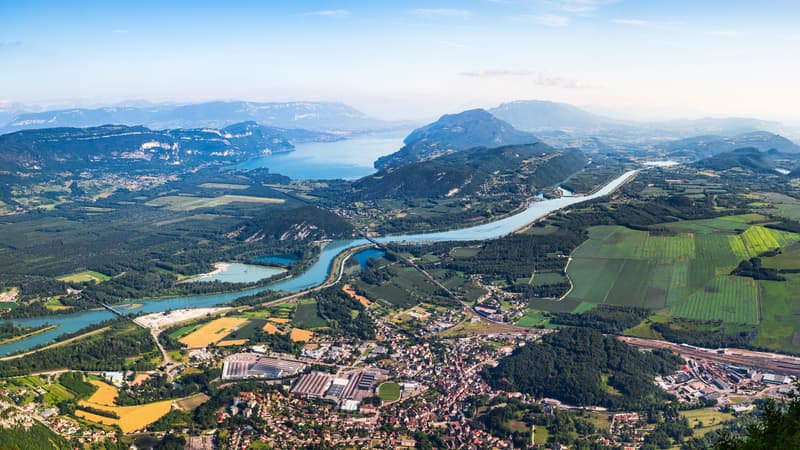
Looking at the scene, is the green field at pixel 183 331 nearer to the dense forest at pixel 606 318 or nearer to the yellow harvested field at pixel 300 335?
the yellow harvested field at pixel 300 335

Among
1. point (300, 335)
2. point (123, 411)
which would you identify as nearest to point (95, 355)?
point (123, 411)

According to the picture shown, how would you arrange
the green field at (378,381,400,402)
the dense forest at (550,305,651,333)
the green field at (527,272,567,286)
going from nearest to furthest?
1. the green field at (378,381,400,402)
2. the dense forest at (550,305,651,333)
3. the green field at (527,272,567,286)

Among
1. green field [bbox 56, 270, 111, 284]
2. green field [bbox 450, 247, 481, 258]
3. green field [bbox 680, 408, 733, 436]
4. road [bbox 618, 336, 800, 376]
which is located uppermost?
green field [bbox 450, 247, 481, 258]

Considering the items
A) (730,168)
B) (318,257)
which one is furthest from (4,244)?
(730,168)

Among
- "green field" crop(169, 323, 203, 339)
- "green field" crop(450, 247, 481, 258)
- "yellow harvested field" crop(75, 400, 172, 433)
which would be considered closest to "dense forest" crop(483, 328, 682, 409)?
"yellow harvested field" crop(75, 400, 172, 433)

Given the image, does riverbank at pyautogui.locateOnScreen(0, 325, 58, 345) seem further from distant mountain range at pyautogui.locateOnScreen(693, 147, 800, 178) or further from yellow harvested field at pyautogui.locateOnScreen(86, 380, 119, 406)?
distant mountain range at pyautogui.locateOnScreen(693, 147, 800, 178)

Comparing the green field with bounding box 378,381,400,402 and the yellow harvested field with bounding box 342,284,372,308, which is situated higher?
the yellow harvested field with bounding box 342,284,372,308

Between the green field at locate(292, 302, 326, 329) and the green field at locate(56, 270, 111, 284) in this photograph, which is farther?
the green field at locate(56, 270, 111, 284)

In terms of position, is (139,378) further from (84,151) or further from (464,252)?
(84,151)
